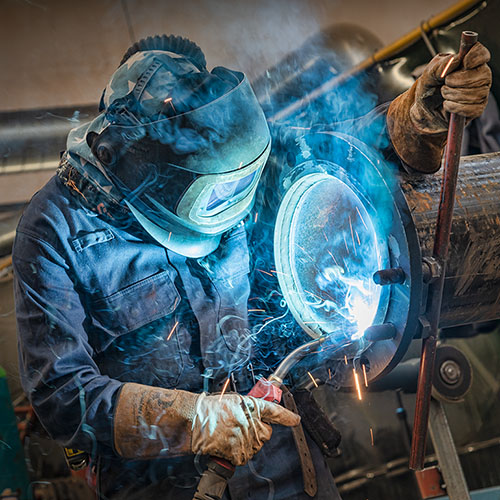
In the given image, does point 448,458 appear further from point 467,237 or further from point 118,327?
point 118,327

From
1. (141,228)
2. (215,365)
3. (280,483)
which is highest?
(141,228)

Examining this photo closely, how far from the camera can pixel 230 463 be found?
112cm

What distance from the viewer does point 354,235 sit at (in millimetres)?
1258

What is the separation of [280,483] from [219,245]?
2.18 feet

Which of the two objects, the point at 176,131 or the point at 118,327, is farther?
the point at 118,327

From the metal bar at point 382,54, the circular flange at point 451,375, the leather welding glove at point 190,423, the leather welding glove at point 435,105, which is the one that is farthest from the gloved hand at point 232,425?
the metal bar at point 382,54

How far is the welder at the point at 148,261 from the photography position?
1122 millimetres

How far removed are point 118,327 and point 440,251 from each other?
773 mm

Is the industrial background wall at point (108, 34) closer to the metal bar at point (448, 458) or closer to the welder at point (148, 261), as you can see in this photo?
the welder at point (148, 261)

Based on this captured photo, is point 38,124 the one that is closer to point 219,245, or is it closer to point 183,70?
point 183,70

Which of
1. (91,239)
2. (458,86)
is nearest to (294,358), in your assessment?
(91,239)

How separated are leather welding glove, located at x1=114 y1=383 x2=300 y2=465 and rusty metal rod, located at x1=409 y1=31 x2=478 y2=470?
0.27 m

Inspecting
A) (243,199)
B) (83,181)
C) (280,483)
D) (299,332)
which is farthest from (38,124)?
(280,483)

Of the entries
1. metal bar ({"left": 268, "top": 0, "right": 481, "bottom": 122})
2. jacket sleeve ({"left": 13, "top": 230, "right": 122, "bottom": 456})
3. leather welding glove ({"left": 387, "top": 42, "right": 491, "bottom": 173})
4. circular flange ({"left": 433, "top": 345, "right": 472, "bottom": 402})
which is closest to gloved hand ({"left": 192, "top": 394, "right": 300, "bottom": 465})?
jacket sleeve ({"left": 13, "top": 230, "right": 122, "bottom": 456})
